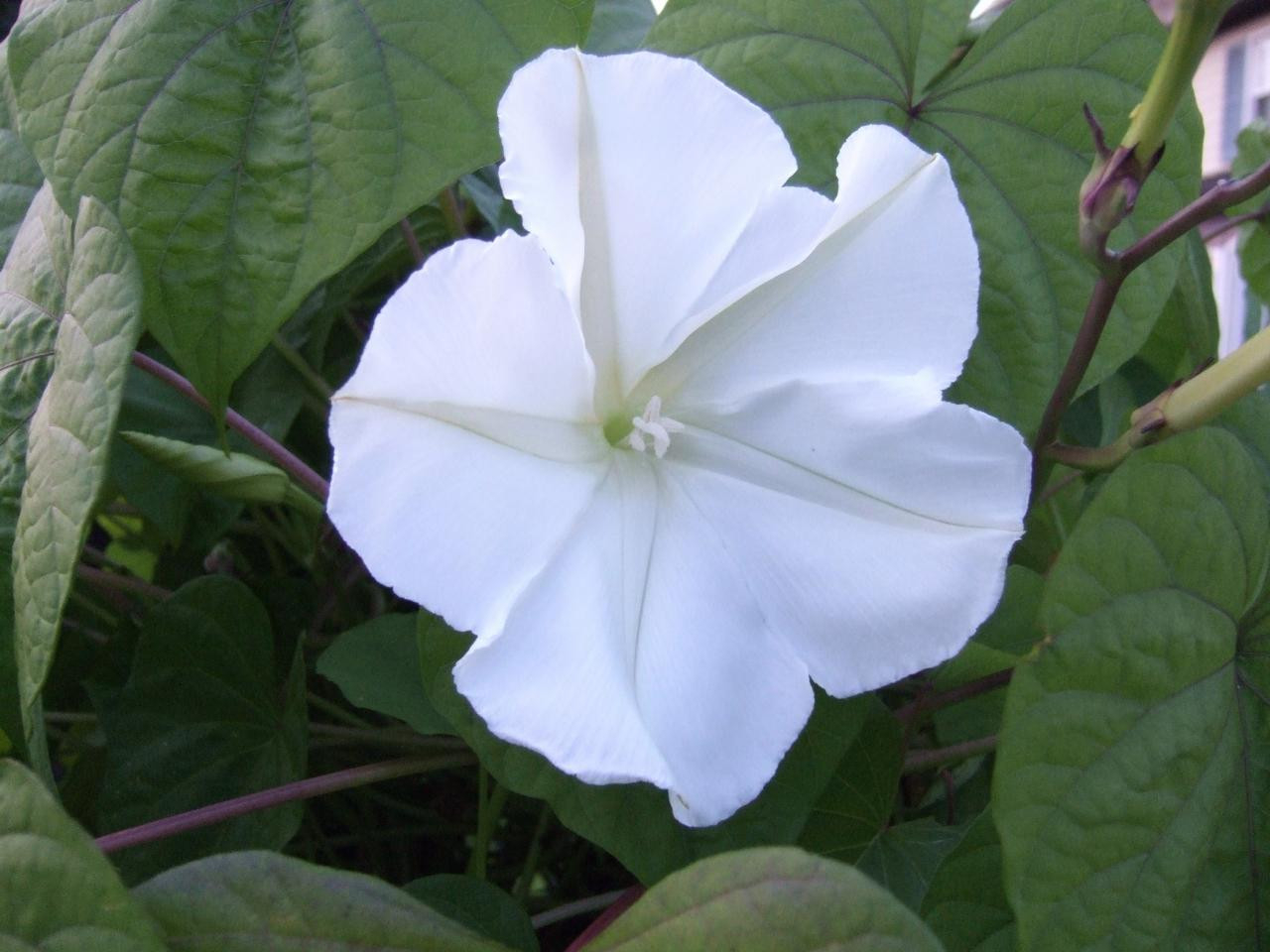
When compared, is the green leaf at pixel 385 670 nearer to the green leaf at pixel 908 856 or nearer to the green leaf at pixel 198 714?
Answer: the green leaf at pixel 198 714

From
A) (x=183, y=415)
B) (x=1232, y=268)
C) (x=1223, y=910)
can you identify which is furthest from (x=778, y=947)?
(x=1232, y=268)

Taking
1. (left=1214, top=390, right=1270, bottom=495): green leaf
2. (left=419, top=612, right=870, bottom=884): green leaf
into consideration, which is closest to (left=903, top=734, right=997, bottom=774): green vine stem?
(left=419, top=612, right=870, bottom=884): green leaf

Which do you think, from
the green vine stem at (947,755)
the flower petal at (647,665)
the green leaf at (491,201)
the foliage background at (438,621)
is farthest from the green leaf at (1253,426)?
the green leaf at (491,201)

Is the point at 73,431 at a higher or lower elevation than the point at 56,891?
higher

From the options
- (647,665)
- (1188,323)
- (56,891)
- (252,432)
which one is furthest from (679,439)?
(1188,323)

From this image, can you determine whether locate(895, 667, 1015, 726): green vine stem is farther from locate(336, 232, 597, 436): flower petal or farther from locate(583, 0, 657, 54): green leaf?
locate(583, 0, 657, 54): green leaf

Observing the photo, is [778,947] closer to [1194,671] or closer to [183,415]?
[1194,671]

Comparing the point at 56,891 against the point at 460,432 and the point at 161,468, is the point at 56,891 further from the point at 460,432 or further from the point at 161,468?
the point at 161,468
